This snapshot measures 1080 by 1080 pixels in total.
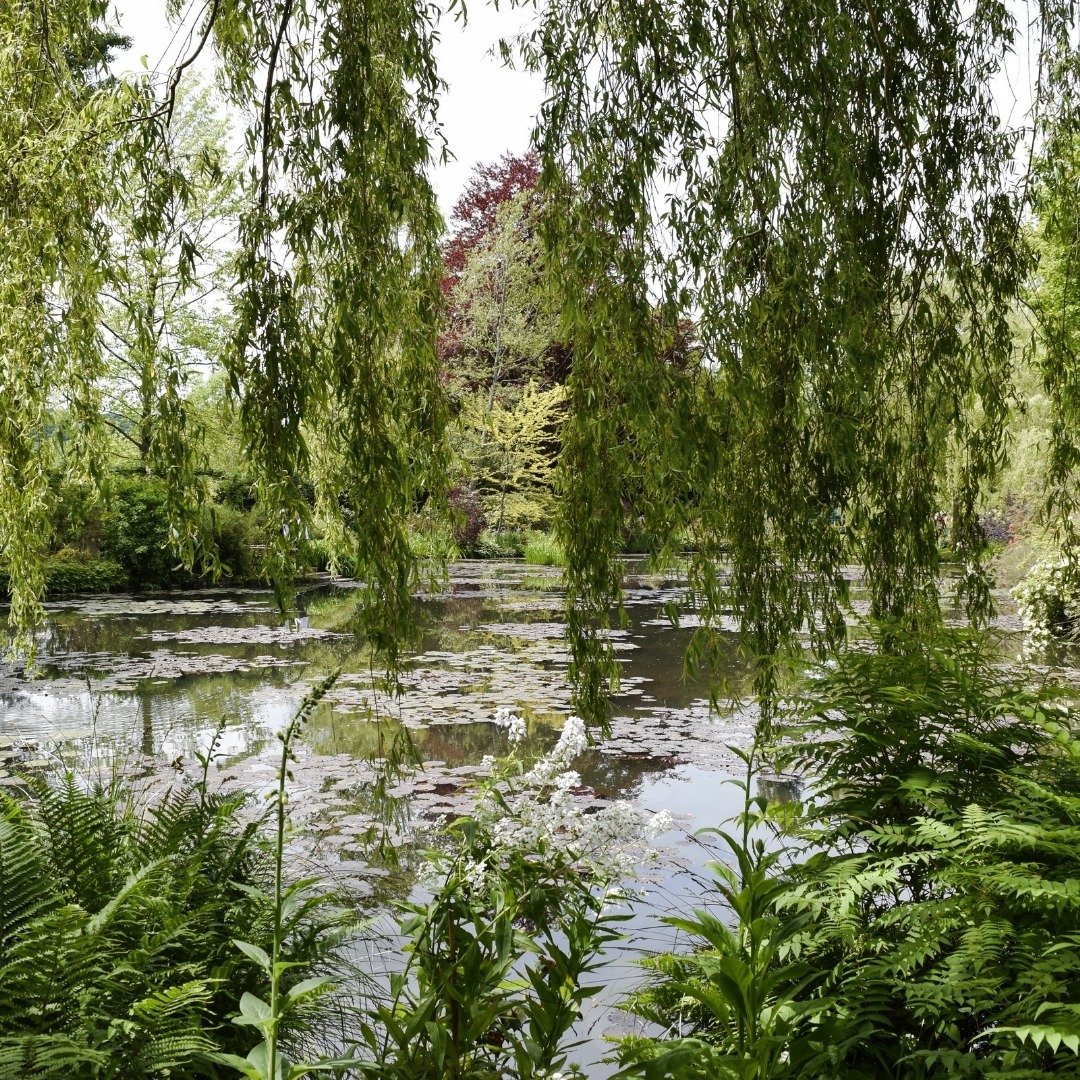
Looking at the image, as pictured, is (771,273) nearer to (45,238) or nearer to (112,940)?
(45,238)

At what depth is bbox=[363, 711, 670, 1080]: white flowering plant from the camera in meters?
1.99

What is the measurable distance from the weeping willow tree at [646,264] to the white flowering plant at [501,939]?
2.95ft

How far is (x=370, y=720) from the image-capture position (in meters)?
6.93

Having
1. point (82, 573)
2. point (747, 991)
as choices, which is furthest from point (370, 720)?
point (82, 573)

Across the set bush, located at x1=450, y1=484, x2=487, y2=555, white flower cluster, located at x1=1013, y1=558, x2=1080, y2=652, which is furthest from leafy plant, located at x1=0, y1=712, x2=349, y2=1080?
bush, located at x1=450, y1=484, x2=487, y2=555

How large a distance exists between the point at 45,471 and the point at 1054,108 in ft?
14.2

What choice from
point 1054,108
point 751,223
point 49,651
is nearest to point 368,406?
point 751,223

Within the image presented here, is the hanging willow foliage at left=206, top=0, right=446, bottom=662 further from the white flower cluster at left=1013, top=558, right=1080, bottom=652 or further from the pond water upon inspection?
the white flower cluster at left=1013, top=558, right=1080, bottom=652

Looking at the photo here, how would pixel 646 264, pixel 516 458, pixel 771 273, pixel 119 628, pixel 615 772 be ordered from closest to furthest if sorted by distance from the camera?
pixel 646 264 → pixel 771 273 → pixel 615 772 → pixel 119 628 → pixel 516 458

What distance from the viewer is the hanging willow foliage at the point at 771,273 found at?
2953 millimetres

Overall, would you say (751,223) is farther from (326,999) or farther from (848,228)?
(326,999)

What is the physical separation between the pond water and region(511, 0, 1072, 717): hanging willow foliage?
48cm

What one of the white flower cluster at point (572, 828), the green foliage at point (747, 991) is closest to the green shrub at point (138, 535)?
the white flower cluster at point (572, 828)

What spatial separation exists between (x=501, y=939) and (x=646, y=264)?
2.05 m
